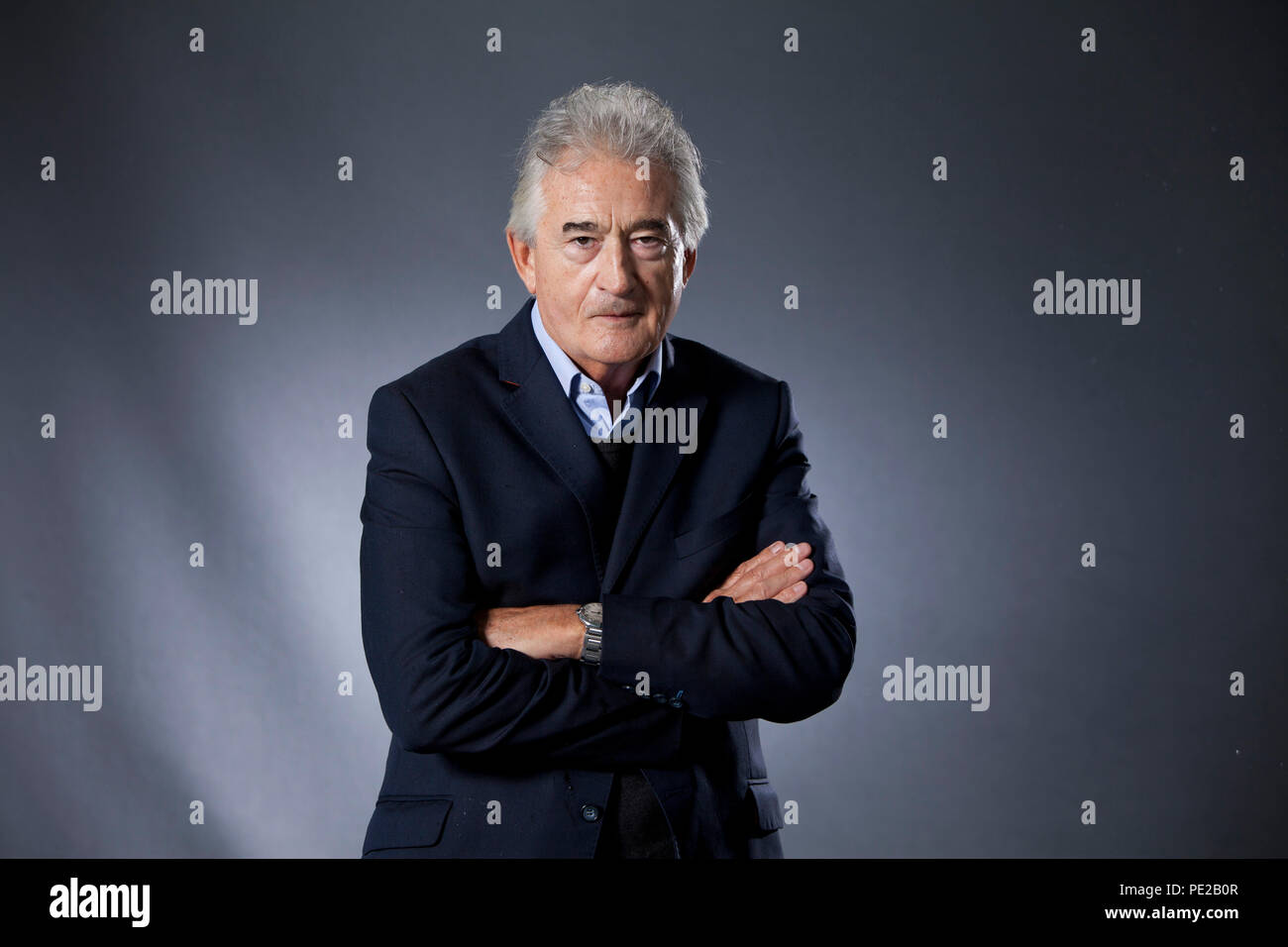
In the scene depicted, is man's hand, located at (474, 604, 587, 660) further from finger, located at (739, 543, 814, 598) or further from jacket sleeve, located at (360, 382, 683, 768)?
finger, located at (739, 543, 814, 598)

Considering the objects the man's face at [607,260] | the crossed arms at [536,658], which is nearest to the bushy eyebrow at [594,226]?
the man's face at [607,260]

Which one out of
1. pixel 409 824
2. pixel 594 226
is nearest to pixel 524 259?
pixel 594 226

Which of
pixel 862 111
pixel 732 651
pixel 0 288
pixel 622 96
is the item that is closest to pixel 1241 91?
pixel 862 111

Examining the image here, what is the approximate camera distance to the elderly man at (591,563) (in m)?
2.32

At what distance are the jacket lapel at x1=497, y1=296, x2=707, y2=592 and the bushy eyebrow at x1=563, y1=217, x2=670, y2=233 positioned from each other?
0.81 feet

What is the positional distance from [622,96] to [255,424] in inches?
93.0

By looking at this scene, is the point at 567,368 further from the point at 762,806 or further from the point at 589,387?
the point at 762,806

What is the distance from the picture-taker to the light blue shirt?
2564 mm

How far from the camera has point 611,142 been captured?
2.45m

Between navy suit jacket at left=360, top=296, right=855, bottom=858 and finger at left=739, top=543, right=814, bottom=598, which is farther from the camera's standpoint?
finger at left=739, top=543, right=814, bottom=598

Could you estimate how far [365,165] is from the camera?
446cm

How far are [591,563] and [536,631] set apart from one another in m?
0.19

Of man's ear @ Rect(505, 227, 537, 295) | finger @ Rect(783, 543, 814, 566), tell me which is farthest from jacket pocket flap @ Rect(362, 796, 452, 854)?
man's ear @ Rect(505, 227, 537, 295)

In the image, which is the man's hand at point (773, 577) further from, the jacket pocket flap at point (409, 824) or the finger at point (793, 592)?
the jacket pocket flap at point (409, 824)
